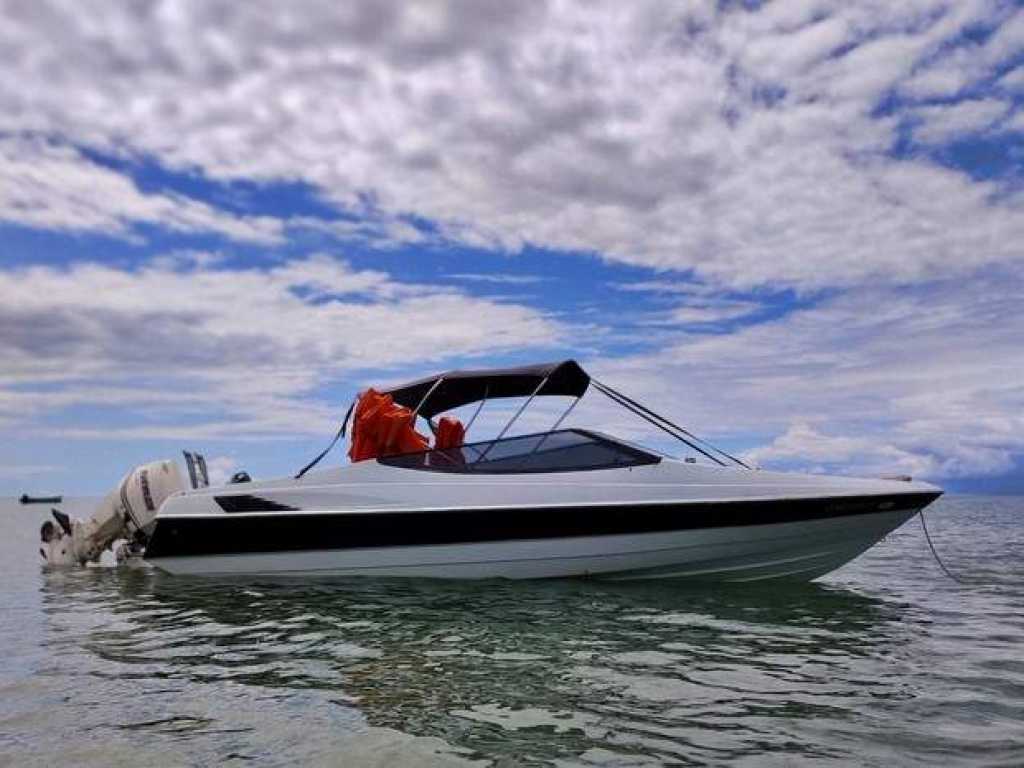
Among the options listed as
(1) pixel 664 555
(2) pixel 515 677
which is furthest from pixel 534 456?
(2) pixel 515 677

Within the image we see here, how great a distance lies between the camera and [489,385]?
11.8 m

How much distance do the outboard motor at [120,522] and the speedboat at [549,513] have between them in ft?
7.79

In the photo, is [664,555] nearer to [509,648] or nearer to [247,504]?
[509,648]

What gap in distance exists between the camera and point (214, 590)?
1017 centimetres

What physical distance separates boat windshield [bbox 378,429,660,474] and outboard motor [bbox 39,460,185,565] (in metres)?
4.57

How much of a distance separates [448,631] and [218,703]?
2417 mm

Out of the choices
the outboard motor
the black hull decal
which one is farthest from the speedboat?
the outboard motor

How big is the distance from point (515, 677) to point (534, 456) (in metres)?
4.58

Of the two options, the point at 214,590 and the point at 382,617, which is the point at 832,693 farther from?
the point at 214,590

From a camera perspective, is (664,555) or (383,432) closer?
(664,555)

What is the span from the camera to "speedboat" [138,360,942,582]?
31.1ft

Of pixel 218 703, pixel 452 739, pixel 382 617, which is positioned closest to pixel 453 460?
pixel 382 617

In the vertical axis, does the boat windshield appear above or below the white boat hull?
above

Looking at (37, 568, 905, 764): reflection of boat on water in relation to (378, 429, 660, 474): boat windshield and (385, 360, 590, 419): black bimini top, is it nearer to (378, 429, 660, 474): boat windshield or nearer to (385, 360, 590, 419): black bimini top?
(378, 429, 660, 474): boat windshield
